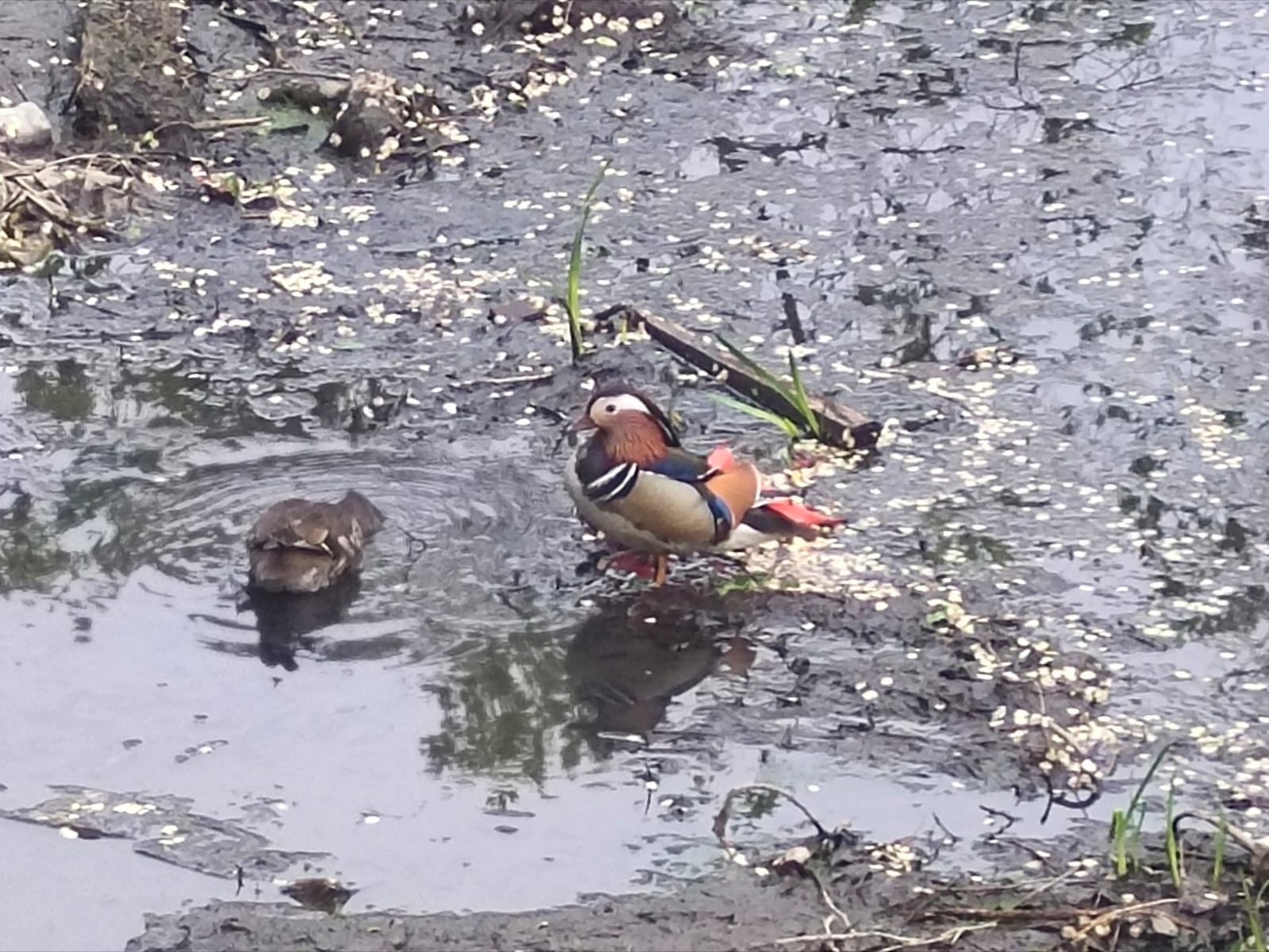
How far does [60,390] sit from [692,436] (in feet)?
7.74

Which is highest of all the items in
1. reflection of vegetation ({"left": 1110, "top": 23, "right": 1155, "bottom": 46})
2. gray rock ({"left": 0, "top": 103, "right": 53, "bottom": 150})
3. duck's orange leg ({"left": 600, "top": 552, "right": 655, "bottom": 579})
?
reflection of vegetation ({"left": 1110, "top": 23, "right": 1155, "bottom": 46})

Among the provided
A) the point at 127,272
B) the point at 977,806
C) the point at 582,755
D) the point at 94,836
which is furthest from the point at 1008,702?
the point at 127,272

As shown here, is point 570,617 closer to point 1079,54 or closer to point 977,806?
point 977,806

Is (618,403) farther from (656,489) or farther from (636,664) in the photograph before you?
(636,664)

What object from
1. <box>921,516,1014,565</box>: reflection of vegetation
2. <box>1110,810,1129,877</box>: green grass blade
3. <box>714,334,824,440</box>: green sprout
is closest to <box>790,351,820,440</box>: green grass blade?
<box>714,334,824,440</box>: green sprout

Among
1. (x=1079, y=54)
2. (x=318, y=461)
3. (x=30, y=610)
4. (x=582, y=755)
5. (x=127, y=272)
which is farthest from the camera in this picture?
(x=1079, y=54)

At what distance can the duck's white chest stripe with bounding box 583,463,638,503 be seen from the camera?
6738mm

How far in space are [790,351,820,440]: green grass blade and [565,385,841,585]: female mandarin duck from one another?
69 cm

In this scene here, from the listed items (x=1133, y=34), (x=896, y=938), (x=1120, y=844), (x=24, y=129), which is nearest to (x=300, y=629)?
(x=896, y=938)

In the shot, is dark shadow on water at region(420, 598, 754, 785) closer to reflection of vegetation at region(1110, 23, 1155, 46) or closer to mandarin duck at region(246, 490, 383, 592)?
mandarin duck at region(246, 490, 383, 592)

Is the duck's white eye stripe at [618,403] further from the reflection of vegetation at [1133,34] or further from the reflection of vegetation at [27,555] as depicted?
the reflection of vegetation at [1133,34]

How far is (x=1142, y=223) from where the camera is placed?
932 cm

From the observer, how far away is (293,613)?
6.76m

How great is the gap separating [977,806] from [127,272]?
459 centimetres
